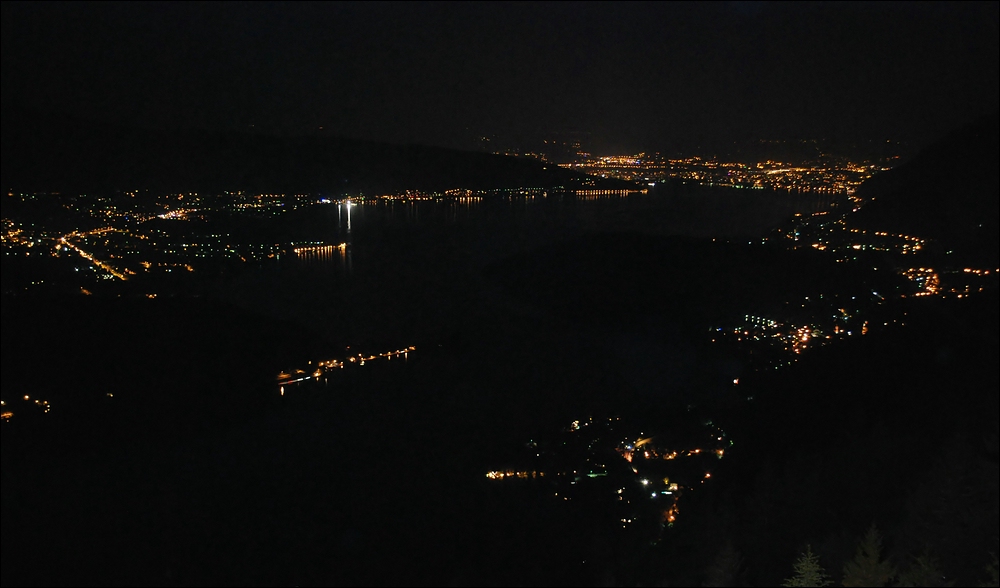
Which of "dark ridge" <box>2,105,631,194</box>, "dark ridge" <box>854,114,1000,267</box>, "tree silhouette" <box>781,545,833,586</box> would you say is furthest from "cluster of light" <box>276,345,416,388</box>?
"dark ridge" <box>2,105,631,194</box>

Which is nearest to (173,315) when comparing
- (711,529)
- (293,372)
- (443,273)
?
(293,372)

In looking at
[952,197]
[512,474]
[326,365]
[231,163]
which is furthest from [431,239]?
[512,474]

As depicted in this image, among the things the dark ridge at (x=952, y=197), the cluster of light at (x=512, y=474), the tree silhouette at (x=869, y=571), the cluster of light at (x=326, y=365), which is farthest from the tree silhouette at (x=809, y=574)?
the dark ridge at (x=952, y=197)

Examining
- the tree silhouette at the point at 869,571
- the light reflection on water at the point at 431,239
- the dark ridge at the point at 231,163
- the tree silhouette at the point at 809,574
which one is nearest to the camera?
the tree silhouette at the point at 869,571

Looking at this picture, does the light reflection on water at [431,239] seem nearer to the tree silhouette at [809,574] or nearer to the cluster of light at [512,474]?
the cluster of light at [512,474]

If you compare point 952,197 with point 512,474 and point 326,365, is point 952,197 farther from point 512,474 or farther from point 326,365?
point 326,365

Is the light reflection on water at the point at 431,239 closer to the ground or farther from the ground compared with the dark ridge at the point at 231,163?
closer to the ground
